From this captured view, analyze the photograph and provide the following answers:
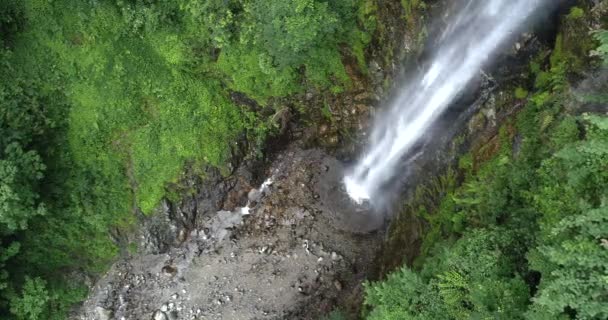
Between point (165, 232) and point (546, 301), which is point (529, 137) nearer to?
point (546, 301)

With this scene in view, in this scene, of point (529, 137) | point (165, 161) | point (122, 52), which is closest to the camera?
point (529, 137)

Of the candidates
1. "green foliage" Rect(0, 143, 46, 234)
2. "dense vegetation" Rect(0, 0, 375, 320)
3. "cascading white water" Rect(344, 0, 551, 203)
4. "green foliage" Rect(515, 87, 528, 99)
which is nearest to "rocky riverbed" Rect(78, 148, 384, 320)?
"cascading white water" Rect(344, 0, 551, 203)

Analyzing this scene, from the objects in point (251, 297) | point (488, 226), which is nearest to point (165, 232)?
point (251, 297)

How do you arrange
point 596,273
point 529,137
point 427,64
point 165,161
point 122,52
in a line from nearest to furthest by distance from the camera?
point 596,273, point 529,137, point 427,64, point 122,52, point 165,161

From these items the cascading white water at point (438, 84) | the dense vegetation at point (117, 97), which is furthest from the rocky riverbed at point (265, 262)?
the dense vegetation at point (117, 97)

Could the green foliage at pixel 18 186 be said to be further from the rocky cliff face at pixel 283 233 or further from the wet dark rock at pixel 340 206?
the wet dark rock at pixel 340 206

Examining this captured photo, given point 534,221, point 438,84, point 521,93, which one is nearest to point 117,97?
point 438,84
